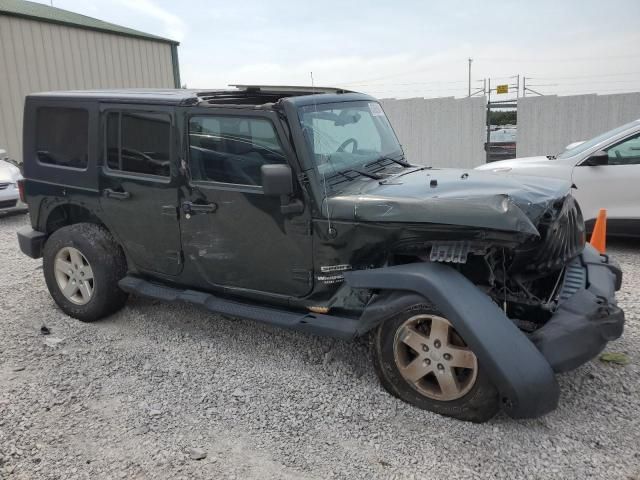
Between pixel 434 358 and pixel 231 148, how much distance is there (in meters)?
1.92

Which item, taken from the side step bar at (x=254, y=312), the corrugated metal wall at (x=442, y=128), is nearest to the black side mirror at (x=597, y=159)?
the side step bar at (x=254, y=312)

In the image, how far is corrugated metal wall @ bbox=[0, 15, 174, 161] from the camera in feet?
41.1

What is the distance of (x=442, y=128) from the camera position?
13.2m

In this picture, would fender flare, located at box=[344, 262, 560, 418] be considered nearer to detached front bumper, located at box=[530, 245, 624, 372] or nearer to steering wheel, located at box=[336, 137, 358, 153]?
detached front bumper, located at box=[530, 245, 624, 372]

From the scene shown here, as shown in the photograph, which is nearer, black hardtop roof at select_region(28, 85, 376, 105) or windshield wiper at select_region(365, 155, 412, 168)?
black hardtop roof at select_region(28, 85, 376, 105)

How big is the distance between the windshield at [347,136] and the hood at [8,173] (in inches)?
309

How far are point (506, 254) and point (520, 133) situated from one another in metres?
10.4

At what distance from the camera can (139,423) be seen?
10.1 ft

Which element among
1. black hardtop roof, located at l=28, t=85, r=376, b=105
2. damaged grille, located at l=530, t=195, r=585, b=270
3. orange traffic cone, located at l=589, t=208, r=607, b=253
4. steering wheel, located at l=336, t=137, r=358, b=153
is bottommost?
orange traffic cone, located at l=589, t=208, r=607, b=253

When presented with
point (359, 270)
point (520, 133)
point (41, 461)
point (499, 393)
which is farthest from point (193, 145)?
point (520, 133)

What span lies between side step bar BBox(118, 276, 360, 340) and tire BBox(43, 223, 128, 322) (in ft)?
0.60

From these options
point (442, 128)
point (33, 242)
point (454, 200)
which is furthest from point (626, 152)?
point (442, 128)

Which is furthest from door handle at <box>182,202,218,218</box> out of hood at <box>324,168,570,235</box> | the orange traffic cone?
the orange traffic cone

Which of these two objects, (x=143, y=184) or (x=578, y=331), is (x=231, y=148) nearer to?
(x=143, y=184)
